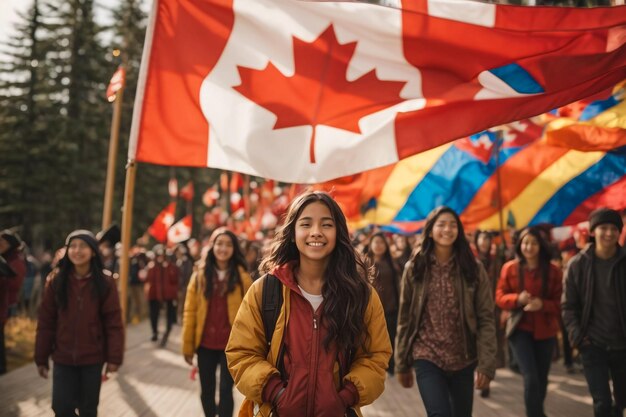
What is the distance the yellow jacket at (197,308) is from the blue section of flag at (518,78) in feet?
11.0

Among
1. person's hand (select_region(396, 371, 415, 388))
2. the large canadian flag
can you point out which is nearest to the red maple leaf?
the large canadian flag

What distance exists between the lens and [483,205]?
10.9 meters

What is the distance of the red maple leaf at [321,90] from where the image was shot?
5512 mm

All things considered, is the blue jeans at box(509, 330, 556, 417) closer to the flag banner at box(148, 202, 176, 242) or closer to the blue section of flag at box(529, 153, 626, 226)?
the blue section of flag at box(529, 153, 626, 226)

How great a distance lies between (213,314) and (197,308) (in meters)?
0.18

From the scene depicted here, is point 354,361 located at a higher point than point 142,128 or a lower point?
lower

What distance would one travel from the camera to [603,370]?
5453 millimetres

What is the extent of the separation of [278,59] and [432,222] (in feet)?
6.72

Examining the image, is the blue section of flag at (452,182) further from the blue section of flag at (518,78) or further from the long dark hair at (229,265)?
the blue section of flag at (518,78)

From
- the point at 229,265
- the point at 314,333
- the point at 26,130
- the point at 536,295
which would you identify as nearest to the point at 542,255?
the point at 536,295

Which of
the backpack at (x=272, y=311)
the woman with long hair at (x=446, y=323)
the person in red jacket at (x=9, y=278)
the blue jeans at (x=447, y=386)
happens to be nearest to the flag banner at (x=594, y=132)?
the woman with long hair at (x=446, y=323)

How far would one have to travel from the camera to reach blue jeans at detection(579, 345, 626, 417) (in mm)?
5375

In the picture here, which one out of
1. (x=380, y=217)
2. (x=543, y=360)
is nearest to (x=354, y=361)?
(x=543, y=360)

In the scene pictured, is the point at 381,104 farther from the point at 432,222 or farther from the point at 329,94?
the point at 432,222
